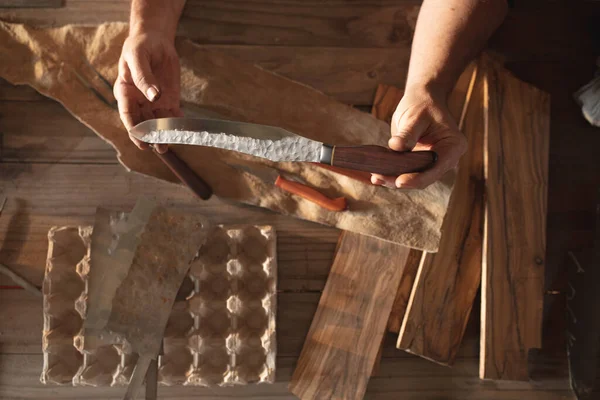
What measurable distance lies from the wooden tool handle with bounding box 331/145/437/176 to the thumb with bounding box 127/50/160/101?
394 mm

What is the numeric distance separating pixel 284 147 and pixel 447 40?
0.47 m

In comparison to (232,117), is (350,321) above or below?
below

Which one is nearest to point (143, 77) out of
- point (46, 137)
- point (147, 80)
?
point (147, 80)

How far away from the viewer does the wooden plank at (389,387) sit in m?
1.16

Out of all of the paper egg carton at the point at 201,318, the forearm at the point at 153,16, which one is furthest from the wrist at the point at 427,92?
the forearm at the point at 153,16

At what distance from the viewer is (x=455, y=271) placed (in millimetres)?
1177

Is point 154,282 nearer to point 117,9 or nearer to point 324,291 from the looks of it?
point 324,291

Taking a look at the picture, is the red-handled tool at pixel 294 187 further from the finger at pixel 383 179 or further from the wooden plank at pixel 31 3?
the wooden plank at pixel 31 3

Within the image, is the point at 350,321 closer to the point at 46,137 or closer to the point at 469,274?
the point at 469,274

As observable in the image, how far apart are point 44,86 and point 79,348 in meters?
0.62

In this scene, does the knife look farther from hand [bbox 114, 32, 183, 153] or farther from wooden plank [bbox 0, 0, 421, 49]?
wooden plank [bbox 0, 0, 421, 49]

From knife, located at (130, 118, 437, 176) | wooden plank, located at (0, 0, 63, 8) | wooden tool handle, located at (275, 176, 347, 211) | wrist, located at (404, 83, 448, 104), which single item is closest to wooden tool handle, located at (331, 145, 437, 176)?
knife, located at (130, 118, 437, 176)

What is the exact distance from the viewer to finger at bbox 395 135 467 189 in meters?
0.89

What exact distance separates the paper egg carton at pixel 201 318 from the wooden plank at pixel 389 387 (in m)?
0.05
